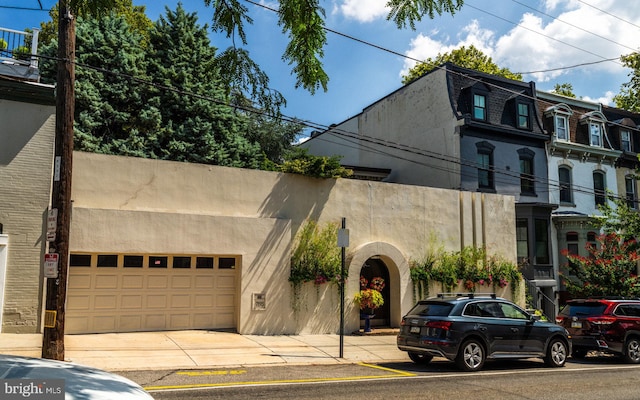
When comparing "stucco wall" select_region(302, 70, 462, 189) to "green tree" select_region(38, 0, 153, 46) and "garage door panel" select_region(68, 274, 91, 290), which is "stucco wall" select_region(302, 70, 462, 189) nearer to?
"green tree" select_region(38, 0, 153, 46)

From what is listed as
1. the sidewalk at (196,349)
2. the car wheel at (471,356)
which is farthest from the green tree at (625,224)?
the car wheel at (471,356)

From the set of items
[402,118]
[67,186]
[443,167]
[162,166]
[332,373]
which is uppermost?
[402,118]

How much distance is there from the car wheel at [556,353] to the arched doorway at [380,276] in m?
6.61

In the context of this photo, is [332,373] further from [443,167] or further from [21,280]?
[443,167]

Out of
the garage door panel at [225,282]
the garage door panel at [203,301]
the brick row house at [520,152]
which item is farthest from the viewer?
the brick row house at [520,152]

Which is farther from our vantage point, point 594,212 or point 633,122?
point 633,122

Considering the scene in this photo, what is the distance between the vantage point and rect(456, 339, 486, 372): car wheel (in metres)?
11.5

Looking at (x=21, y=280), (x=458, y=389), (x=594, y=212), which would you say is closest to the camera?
(x=458, y=389)

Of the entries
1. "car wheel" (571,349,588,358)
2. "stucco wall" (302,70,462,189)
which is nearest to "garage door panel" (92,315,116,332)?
"car wheel" (571,349,588,358)

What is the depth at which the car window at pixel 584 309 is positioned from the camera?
14798mm

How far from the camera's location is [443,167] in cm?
2592

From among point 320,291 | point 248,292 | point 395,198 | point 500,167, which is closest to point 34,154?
point 248,292

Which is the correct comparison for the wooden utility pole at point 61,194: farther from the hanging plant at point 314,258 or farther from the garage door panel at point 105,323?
the hanging plant at point 314,258

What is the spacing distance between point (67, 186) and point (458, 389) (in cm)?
847
